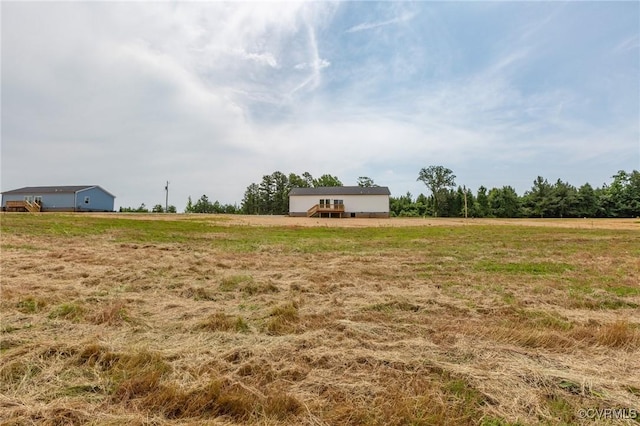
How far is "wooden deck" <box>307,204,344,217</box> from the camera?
4090 cm

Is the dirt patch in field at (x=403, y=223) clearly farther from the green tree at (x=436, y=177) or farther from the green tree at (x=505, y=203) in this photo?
the green tree at (x=436, y=177)

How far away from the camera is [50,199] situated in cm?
3897

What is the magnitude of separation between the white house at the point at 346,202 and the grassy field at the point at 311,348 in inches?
1383

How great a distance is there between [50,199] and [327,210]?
37807 millimetres

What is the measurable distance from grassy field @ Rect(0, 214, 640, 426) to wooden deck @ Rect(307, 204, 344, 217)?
34576 mm

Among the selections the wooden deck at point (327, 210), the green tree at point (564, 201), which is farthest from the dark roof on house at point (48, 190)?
the green tree at point (564, 201)

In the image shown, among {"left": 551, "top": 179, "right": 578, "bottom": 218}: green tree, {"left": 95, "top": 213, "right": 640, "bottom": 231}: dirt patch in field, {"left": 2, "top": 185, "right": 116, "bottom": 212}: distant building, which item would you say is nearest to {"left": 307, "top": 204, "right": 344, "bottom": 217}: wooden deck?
{"left": 95, "top": 213, "right": 640, "bottom": 231}: dirt patch in field

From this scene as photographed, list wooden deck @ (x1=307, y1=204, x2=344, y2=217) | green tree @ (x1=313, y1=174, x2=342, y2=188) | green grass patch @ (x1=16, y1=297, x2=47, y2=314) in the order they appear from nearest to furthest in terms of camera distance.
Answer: green grass patch @ (x1=16, y1=297, x2=47, y2=314) → wooden deck @ (x1=307, y1=204, x2=344, y2=217) → green tree @ (x1=313, y1=174, x2=342, y2=188)

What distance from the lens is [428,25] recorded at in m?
14.7

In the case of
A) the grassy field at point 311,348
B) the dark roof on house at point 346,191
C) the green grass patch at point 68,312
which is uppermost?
the dark roof on house at point 346,191

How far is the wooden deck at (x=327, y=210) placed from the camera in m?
40.9

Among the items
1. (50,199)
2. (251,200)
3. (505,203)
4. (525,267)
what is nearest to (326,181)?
(251,200)

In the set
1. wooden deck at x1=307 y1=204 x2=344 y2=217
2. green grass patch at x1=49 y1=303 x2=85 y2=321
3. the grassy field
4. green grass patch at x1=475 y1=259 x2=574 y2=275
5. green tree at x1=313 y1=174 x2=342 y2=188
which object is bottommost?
green grass patch at x1=475 y1=259 x2=574 y2=275

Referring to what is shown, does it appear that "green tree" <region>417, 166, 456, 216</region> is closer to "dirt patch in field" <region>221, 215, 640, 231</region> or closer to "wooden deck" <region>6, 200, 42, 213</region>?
"dirt patch in field" <region>221, 215, 640, 231</region>
